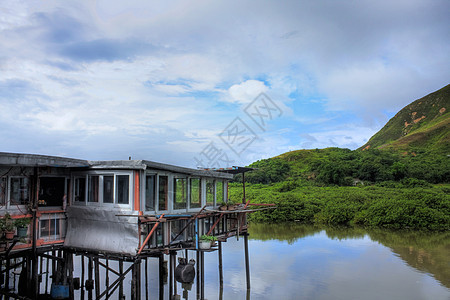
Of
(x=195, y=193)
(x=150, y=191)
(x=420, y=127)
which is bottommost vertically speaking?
(x=195, y=193)

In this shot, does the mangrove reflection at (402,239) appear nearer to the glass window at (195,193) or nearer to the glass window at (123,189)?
the glass window at (195,193)

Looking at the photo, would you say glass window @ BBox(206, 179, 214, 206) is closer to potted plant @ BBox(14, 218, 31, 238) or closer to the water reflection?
the water reflection

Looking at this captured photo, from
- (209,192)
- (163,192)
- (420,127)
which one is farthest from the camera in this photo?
(420,127)

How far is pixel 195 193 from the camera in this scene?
15398mm

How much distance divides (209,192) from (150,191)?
4.03 m

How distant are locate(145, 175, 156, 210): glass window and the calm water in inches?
239

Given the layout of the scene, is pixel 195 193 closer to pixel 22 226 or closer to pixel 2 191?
pixel 22 226

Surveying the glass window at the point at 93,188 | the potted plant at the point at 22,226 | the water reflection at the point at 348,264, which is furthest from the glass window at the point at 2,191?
the water reflection at the point at 348,264

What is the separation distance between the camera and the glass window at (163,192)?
13.4 m

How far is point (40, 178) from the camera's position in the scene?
13688mm

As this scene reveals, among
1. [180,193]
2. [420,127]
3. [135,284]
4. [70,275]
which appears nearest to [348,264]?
[180,193]

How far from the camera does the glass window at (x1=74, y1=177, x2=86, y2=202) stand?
13712 mm

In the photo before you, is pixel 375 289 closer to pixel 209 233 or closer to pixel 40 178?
pixel 209 233

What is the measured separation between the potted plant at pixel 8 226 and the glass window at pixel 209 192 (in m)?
7.34
